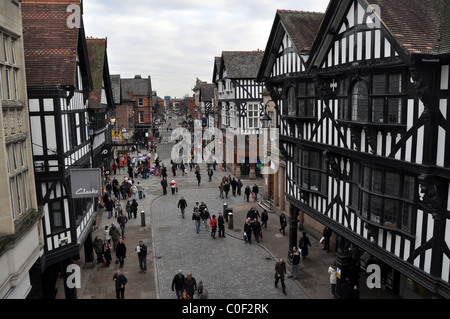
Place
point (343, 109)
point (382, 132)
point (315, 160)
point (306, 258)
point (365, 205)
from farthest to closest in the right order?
point (306, 258) < point (315, 160) < point (343, 109) < point (365, 205) < point (382, 132)

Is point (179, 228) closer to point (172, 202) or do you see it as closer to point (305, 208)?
point (172, 202)

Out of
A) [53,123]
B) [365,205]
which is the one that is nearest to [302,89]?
[365,205]

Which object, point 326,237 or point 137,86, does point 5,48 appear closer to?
point 326,237

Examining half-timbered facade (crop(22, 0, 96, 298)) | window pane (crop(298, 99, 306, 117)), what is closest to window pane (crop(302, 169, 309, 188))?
window pane (crop(298, 99, 306, 117))

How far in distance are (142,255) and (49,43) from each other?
858cm

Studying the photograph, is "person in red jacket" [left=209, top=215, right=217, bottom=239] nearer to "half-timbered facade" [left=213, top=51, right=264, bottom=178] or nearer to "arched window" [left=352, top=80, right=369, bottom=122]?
"arched window" [left=352, top=80, right=369, bottom=122]

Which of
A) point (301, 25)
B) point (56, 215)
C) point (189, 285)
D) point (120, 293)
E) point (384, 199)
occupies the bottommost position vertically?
point (120, 293)

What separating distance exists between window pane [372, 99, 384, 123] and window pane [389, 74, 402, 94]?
1.31 ft

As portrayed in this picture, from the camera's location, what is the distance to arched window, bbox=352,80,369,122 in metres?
10.2

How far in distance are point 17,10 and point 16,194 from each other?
4716 mm

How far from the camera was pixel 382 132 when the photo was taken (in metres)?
9.81

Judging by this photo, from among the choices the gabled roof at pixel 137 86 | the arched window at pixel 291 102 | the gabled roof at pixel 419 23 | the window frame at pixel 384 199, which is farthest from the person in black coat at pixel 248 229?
the gabled roof at pixel 137 86
